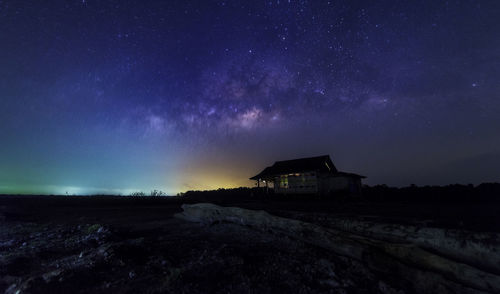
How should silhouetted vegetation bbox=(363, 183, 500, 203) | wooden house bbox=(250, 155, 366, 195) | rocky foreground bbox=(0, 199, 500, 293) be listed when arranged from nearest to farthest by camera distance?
1. rocky foreground bbox=(0, 199, 500, 293)
2. silhouetted vegetation bbox=(363, 183, 500, 203)
3. wooden house bbox=(250, 155, 366, 195)

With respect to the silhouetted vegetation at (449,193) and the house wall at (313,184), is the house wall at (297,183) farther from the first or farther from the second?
the silhouetted vegetation at (449,193)

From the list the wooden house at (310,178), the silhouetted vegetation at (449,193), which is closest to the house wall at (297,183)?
the wooden house at (310,178)

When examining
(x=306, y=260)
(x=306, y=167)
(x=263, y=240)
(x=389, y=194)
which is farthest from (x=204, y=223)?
(x=389, y=194)

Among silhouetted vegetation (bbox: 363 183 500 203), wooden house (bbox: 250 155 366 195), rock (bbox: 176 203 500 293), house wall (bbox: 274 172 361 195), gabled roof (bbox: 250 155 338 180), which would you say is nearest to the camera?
rock (bbox: 176 203 500 293)

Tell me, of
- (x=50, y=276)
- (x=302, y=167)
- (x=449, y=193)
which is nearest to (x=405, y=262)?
(x=50, y=276)

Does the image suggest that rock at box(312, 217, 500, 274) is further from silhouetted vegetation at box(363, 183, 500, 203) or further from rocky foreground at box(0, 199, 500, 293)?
silhouetted vegetation at box(363, 183, 500, 203)

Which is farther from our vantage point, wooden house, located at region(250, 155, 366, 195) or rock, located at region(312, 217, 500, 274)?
wooden house, located at region(250, 155, 366, 195)

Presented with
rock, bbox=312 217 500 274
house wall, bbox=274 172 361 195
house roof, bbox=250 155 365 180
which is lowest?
rock, bbox=312 217 500 274

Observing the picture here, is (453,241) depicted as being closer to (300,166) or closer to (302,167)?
(302,167)

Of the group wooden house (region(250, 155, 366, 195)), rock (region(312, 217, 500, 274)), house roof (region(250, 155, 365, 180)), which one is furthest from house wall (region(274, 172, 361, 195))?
rock (region(312, 217, 500, 274))

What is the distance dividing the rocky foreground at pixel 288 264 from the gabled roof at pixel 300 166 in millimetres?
17838

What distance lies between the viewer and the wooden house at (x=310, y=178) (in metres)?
21.3

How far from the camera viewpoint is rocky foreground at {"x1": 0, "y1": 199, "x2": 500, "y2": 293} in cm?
271

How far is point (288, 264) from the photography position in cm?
351
